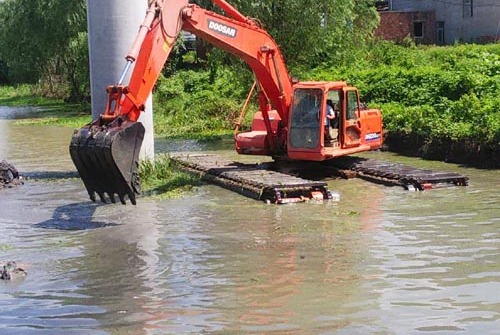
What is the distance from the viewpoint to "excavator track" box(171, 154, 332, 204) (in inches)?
664

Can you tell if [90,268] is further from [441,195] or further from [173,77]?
[173,77]

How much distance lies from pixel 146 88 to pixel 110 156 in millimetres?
2276

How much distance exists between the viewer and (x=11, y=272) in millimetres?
11398

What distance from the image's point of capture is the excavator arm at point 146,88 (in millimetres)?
14320

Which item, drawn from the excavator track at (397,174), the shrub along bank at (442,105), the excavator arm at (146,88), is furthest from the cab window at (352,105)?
the shrub along bank at (442,105)

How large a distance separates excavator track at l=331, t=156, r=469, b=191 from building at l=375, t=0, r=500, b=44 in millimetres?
34155

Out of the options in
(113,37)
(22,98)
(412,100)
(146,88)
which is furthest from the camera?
(22,98)

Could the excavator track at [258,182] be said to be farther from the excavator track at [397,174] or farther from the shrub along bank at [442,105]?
the shrub along bank at [442,105]

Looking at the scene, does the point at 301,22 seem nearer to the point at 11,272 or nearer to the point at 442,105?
the point at 442,105

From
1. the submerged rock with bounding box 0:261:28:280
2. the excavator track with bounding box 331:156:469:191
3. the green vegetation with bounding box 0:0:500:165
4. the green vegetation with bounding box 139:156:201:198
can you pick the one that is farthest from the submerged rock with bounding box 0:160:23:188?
the green vegetation with bounding box 0:0:500:165

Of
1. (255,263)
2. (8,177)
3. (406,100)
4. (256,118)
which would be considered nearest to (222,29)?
(256,118)

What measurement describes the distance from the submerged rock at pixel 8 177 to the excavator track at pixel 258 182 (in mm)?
3820

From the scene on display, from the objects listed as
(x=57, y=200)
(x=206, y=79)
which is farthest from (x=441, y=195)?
(x=206, y=79)

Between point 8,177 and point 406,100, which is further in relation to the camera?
point 406,100
